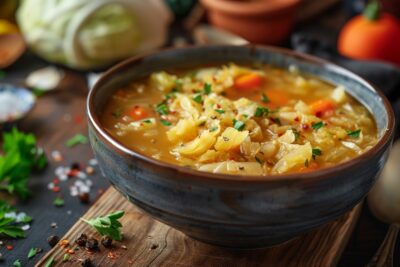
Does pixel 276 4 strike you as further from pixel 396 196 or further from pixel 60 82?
pixel 396 196

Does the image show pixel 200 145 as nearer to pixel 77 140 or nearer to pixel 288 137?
pixel 288 137

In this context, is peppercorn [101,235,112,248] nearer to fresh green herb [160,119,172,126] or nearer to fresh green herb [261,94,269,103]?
fresh green herb [160,119,172,126]

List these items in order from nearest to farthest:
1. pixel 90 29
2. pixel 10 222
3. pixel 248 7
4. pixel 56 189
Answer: pixel 10 222 → pixel 56 189 → pixel 90 29 → pixel 248 7

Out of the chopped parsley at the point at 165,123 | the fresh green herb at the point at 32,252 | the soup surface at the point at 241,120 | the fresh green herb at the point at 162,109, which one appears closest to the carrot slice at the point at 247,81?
the soup surface at the point at 241,120

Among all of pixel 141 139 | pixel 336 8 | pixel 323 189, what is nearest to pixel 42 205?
pixel 141 139

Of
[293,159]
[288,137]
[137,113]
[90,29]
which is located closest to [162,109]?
[137,113]

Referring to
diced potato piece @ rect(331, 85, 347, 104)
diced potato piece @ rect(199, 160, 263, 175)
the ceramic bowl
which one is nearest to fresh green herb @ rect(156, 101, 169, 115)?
the ceramic bowl

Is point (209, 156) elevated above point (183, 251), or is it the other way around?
point (209, 156)

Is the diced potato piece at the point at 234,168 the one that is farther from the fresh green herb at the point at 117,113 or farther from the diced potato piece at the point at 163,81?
the diced potato piece at the point at 163,81
